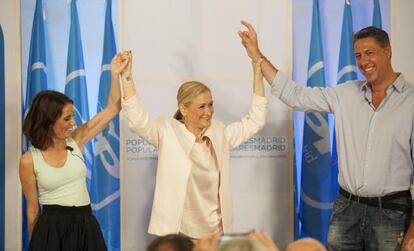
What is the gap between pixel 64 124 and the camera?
3371 millimetres

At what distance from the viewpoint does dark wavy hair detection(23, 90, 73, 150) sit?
334 cm

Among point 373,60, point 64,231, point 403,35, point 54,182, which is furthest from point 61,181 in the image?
point 403,35

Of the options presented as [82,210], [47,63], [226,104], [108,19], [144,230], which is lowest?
[144,230]

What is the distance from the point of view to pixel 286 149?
4598 millimetres

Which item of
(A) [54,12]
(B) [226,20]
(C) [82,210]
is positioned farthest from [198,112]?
(A) [54,12]

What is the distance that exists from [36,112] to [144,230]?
1.53 metres

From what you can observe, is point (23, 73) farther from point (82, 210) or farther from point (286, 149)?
point (286, 149)

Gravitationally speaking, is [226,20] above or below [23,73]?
above

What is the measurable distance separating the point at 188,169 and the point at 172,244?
5.31 feet

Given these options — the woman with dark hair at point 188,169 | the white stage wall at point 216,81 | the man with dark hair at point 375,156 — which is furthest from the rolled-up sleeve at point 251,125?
the white stage wall at point 216,81

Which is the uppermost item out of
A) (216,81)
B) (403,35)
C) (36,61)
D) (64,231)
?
(403,35)

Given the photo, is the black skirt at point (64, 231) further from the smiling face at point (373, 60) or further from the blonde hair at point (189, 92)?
the smiling face at point (373, 60)

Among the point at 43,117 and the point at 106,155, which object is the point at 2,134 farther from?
the point at 43,117

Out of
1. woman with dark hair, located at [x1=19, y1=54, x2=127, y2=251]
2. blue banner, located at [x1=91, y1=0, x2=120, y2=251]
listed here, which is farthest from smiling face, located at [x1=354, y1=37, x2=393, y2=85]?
blue banner, located at [x1=91, y1=0, x2=120, y2=251]
